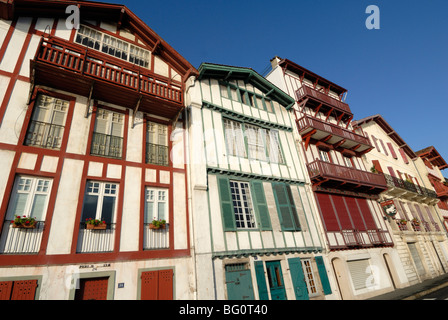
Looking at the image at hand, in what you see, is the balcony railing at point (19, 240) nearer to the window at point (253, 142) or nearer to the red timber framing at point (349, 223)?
Answer: the window at point (253, 142)

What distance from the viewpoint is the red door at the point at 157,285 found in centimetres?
779

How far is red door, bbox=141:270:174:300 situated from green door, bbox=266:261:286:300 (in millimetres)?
4507

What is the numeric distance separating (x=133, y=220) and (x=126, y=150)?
2.97m

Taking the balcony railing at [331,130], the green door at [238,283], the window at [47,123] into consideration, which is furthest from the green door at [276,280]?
the window at [47,123]

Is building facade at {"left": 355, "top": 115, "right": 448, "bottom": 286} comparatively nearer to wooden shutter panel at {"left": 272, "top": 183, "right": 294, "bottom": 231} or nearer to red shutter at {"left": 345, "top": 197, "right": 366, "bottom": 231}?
red shutter at {"left": 345, "top": 197, "right": 366, "bottom": 231}

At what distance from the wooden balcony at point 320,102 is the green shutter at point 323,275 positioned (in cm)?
1166

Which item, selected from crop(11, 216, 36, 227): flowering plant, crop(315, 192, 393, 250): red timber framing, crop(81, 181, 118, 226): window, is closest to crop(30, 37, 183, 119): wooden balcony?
crop(81, 181, 118, 226): window

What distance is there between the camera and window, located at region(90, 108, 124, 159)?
9273 millimetres

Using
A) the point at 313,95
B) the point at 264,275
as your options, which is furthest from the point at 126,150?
the point at 313,95

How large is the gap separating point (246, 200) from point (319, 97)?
1275cm

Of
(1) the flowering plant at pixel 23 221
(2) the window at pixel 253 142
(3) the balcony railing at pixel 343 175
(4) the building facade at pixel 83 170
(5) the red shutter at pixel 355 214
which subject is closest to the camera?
(1) the flowering plant at pixel 23 221

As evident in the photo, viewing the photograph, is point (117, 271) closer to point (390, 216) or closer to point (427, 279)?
point (390, 216)

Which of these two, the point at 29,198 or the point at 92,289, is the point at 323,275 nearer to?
the point at 92,289
